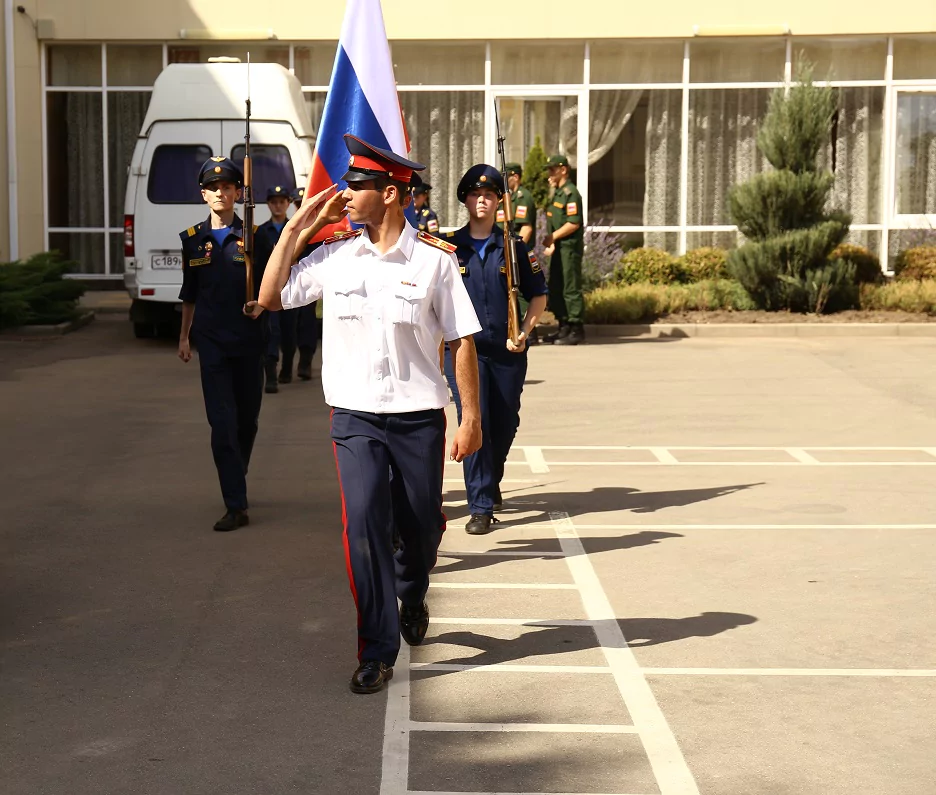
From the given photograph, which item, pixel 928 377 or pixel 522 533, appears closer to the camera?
pixel 522 533

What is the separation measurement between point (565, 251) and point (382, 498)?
1330 cm

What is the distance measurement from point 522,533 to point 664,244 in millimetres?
17783

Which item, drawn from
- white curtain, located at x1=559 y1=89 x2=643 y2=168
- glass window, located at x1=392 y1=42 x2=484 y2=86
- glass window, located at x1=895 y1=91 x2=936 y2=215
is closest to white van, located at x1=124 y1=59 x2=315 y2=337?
glass window, located at x1=392 y1=42 x2=484 y2=86

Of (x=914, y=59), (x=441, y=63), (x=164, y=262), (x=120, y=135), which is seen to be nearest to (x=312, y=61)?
(x=441, y=63)

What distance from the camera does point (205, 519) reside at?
30.0 feet

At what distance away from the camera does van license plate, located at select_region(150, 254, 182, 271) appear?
18391mm

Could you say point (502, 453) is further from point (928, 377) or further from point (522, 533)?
point (928, 377)

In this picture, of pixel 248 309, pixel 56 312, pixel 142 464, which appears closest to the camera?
pixel 248 309

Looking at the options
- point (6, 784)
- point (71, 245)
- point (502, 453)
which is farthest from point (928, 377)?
point (71, 245)

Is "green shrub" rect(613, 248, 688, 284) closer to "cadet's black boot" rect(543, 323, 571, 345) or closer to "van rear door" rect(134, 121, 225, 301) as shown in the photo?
"cadet's black boot" rect(543, 323, 571, 345)

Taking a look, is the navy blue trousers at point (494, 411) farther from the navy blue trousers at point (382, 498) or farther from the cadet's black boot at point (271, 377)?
the cadet's black boot at point (271, 377)

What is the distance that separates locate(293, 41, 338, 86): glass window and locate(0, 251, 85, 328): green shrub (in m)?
6.12

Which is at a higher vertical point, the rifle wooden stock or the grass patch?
the rifle wooden stock

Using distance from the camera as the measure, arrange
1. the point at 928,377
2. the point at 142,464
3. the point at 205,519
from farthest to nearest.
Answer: the point at 928,377
the point at 142,464
the point at 205,519
